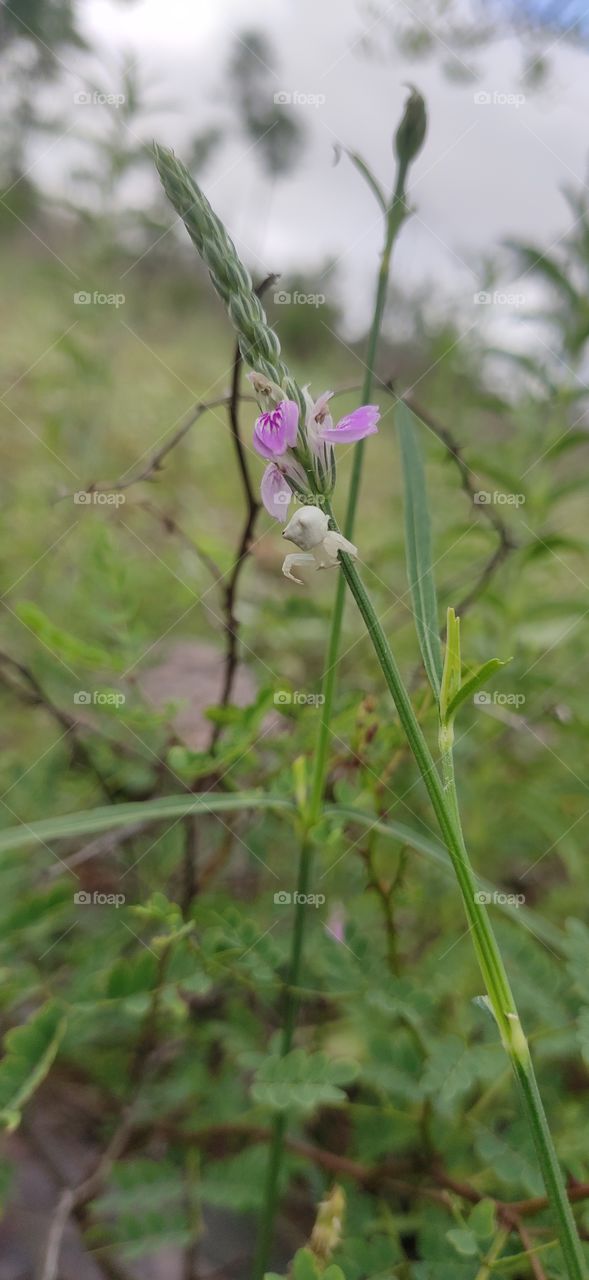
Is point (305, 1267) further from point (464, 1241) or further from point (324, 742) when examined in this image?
point (324, 742)

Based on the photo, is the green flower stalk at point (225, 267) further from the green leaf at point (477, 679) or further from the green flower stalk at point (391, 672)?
the green leaf at point (477, 679)

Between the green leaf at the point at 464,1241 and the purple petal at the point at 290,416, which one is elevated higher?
the purple petal at the point at 290,416

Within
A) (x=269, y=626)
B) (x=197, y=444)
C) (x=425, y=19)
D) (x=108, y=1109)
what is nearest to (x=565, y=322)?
(x=425, y=19)

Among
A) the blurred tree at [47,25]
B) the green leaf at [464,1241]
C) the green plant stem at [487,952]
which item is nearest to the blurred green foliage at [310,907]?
the green leaf at [464,1241]

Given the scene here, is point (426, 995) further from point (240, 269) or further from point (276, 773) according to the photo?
point (240, 269)

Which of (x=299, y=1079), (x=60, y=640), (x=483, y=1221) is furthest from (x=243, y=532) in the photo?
(x=483, y=1221)

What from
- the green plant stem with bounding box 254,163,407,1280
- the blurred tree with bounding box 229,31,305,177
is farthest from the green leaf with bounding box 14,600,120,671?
the blurred tree with bounding box 229,31,305,177

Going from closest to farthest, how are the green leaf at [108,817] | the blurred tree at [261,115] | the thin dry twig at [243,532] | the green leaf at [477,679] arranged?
1. the green leaf at [477,679]
2. the green leaf at [108,817]
3. the thin dry twig at [243,532]
4. the blurred tree at [261,115]
